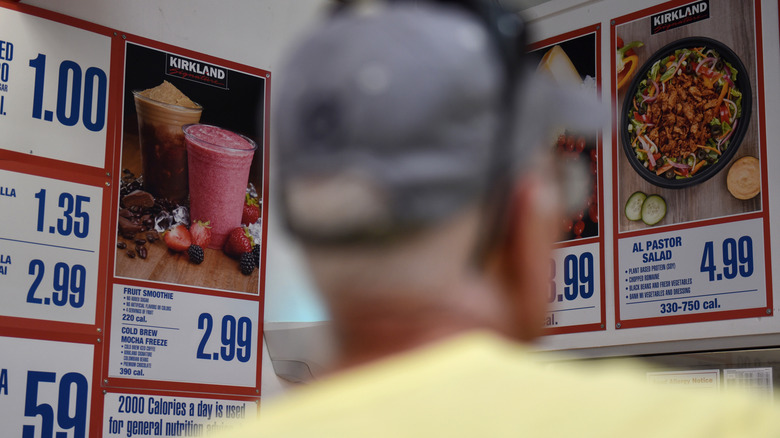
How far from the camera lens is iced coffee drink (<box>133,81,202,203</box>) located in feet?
10.6

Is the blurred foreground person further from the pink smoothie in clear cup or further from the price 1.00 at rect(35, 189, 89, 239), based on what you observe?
the pink smoothie in clear cup

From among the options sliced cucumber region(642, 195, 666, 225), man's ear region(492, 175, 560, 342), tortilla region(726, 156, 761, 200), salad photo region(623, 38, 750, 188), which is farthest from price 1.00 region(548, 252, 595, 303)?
man's ear region(492, 175, 560, 342)

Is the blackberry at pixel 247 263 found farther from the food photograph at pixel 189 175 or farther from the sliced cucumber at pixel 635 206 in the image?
the sliced cucumber at pixel 635 206

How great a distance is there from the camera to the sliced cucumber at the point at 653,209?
322 cm

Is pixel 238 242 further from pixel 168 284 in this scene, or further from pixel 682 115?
pixel 682 115

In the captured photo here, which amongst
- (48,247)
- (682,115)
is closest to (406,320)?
(48,247)

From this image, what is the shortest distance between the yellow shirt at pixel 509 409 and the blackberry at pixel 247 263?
311 centimetres

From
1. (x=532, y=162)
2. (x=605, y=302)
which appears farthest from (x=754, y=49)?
(x=532, y=162)

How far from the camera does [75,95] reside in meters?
3.07

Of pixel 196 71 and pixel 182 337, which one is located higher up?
pixel 196 71

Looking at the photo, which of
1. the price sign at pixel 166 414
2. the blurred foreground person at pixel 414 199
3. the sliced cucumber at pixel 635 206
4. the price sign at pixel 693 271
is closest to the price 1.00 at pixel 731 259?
the price sign at pixel 693 271

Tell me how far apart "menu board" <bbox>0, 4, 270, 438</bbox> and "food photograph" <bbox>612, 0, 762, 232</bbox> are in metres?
1.35

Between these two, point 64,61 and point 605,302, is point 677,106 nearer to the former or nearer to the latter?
point 605,302

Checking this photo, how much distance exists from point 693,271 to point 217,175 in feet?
5.53
